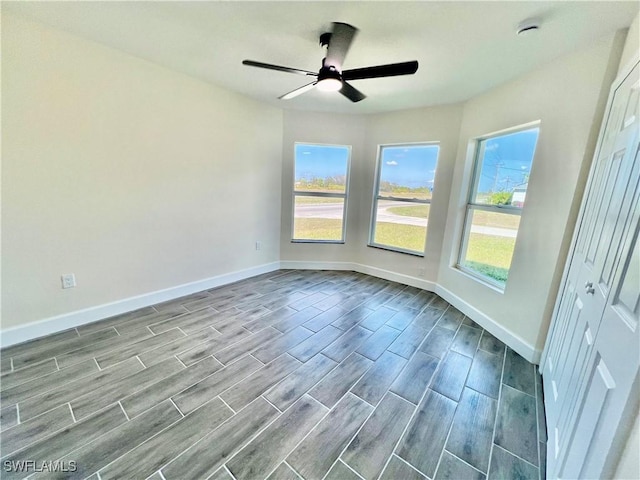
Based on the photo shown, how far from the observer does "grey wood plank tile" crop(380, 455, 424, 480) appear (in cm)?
130

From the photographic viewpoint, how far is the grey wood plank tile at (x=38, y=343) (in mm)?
2018

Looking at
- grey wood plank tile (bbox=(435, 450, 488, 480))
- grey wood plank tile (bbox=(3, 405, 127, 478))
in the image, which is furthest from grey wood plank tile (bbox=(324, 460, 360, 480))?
grey wood plank tile (bbox=(3, 405, 127, 478))

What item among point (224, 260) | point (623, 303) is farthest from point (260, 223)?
point (623, 303)

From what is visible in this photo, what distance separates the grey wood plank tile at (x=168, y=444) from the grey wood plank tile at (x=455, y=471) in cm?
121

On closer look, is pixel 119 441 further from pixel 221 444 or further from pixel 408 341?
pixel 408 341

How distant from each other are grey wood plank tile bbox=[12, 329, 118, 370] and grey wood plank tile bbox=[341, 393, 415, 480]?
224 centimetres

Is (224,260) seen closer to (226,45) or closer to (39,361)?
(39,361)

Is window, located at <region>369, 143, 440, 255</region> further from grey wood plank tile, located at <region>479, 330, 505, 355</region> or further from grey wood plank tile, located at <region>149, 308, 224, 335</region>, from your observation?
grey wood plank tile, located at <region>149, 308, 224, 335</region>

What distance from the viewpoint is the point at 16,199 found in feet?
6.51

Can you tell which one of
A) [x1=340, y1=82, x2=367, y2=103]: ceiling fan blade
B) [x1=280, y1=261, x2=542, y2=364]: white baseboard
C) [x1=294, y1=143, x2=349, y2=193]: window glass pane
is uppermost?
[x1=340, y1=82, x2=367, y2=103]: ceiling fan blade

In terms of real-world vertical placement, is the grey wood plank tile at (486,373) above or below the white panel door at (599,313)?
below

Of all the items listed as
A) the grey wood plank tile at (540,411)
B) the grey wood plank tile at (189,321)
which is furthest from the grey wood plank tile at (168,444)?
the grey wood plank tile at (540,411)

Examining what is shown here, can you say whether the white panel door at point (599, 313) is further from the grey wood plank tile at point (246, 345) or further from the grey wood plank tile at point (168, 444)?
the grey wood plank tile at point (246, 345)

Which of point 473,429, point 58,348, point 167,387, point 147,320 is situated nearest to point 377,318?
point 473,429
